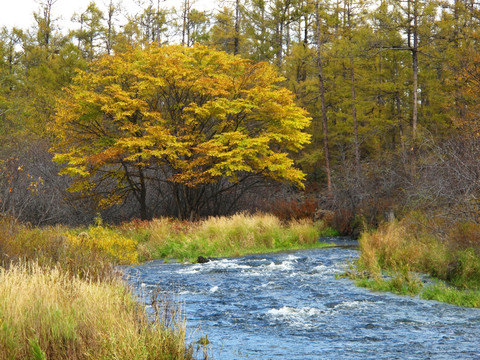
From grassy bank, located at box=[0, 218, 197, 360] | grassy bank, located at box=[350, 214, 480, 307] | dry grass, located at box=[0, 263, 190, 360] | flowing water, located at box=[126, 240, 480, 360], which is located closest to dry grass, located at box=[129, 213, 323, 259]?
flowing water, located at box=[126, 240, 480, 360]

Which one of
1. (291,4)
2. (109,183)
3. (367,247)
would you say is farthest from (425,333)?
(291,4)

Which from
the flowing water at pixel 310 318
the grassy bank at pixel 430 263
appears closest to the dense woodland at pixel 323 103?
the grassy bank at pixel 430 263

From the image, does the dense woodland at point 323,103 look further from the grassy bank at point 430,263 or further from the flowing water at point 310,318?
the flowing water at point 310,318

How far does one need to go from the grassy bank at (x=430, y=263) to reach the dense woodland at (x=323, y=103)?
0.72 meters

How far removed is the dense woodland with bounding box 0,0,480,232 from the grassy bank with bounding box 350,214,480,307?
0.72m

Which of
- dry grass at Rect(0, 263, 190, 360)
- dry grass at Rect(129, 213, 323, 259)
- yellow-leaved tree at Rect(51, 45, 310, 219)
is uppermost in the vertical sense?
yellow-leaved tree at Rect(51, 45, 310, 219)

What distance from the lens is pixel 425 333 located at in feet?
24.8

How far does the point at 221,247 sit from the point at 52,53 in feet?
83.1

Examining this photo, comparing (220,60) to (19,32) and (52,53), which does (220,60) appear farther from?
(19,32)

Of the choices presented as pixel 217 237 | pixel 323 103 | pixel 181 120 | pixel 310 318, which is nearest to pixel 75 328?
pixel 310 318

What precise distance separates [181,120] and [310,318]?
1723 centimetres

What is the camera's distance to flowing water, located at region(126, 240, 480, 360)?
6766 mm

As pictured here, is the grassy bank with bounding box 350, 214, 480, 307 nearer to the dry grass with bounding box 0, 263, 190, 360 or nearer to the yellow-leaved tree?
the dry grass with bounding box 0, 263, 190, 360

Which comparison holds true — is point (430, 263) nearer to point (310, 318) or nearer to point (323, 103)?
point (310, 318)
